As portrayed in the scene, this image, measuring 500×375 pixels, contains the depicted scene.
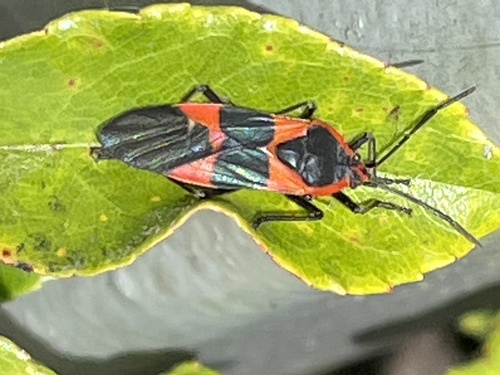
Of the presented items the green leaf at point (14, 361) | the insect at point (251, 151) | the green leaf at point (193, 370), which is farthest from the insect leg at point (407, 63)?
the green leaf at point (14, 361)

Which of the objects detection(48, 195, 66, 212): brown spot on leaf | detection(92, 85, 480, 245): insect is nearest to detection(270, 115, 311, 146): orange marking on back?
detection(92, 85, 480, 245): insect

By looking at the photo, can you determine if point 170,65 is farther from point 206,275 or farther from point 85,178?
point 206,275

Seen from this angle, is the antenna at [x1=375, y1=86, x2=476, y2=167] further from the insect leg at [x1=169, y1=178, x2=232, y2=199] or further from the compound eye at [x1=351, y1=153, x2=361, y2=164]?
the insect leg at [x1=169, y1=178, x2=232, y2=199]

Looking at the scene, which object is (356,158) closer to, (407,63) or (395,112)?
(395,112)

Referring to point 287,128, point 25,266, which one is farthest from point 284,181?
point 25,266

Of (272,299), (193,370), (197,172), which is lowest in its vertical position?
(272,299)

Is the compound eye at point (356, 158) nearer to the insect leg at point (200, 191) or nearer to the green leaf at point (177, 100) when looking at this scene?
the green leaf at point (177, 100)
